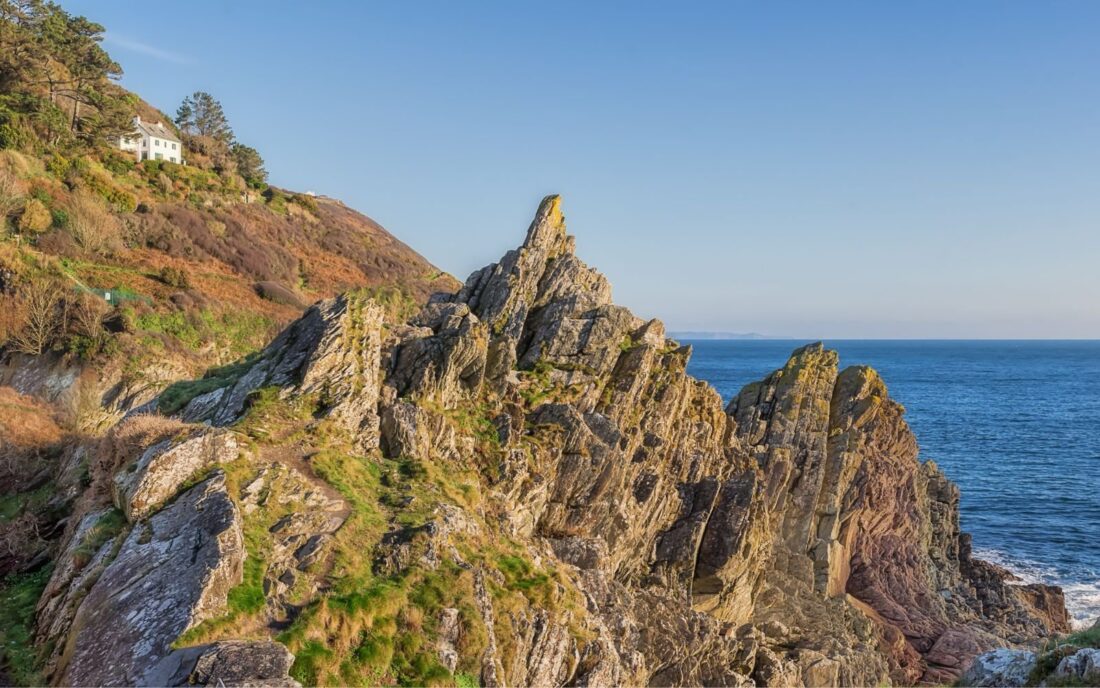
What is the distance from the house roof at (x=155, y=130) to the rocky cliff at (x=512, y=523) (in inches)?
2637

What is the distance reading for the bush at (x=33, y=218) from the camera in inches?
2083

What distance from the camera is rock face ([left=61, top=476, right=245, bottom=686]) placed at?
44.4 feet

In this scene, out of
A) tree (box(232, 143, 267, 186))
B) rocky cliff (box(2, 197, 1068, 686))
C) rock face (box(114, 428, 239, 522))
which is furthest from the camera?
tree (box(232, 143, 267, 186))

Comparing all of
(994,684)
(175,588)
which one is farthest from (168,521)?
(994,684)

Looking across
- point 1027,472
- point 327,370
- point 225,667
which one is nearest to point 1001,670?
point 225,667

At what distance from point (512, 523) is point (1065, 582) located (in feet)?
165

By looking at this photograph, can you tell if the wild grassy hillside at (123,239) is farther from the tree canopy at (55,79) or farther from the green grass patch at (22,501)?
the green grass patch at (22,501)

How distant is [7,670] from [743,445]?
3657 cm

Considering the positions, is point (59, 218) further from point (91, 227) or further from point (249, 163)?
point (249, 163)

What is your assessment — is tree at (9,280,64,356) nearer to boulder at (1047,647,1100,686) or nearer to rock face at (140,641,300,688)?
rock face at (140,641,300,688)

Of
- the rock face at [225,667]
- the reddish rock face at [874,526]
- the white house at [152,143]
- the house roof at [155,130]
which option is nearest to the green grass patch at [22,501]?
the rock face at [225,667]

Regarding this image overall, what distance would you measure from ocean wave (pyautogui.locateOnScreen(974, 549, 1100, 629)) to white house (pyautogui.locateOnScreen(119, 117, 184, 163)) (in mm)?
94304

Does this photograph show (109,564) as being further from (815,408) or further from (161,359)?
(815,408)

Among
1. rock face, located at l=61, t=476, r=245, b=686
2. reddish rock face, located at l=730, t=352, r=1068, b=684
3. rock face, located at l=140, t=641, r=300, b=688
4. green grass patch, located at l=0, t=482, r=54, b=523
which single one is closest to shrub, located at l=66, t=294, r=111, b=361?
green grass patch, located at l=0, t=482, r=54, b=523
